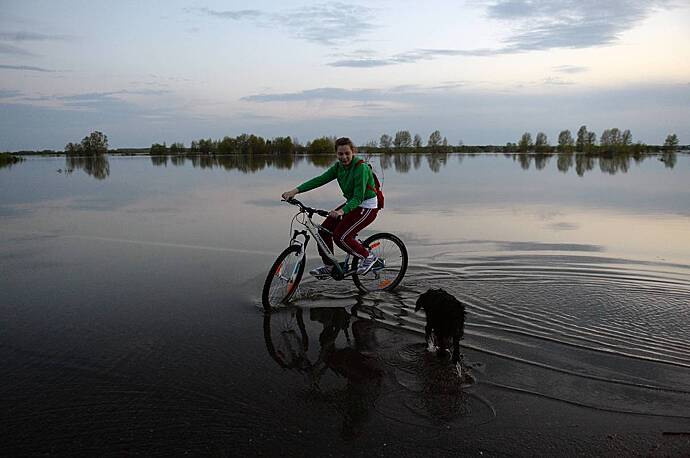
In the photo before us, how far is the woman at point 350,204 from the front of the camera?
22.2ft

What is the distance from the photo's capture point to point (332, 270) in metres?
7.20

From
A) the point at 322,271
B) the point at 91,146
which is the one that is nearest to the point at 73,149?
the point at 91,146

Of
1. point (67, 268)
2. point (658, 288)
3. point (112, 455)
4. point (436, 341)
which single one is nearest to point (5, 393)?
point (112, 455)

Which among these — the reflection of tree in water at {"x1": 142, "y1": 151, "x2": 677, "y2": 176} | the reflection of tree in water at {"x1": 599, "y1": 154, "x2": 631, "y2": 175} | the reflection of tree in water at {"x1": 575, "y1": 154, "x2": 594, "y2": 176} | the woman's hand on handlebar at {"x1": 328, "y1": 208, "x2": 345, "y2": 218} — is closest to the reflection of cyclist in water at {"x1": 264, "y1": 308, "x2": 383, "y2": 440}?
the woman's hand on handlebar at {"x1": 328, "y1": 208, "x2": 345, "y2": 218}

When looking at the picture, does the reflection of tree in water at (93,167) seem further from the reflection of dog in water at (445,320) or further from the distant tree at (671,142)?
the distant tree at (671,142)

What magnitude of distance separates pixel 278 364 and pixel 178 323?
5.38 ft

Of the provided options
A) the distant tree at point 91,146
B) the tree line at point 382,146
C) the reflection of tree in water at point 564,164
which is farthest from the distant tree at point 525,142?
the distant tree at point 91,146

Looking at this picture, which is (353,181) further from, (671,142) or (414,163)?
(671,142)

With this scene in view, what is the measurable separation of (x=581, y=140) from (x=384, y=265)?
386ft

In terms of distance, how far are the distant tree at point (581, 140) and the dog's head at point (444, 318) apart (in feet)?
384

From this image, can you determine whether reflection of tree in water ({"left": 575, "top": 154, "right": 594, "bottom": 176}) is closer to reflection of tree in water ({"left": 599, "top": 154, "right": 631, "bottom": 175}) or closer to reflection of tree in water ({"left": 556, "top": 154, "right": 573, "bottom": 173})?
reflection of tree in water ({"left": 556, "top": 154, "right": 573, "bottom": 173})

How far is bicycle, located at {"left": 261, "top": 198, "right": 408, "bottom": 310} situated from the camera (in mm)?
6500

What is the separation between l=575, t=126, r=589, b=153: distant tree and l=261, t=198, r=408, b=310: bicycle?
114763 millimetres

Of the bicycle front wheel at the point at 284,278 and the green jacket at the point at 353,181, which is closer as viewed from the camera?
the bicycle front wheel at the point at 284,278
